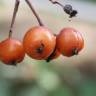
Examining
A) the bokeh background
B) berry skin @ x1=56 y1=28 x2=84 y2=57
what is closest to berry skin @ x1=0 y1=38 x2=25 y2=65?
berry skin @ x1=56 y1=28 x2=84 y2=57

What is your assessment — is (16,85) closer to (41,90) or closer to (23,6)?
(41,90)

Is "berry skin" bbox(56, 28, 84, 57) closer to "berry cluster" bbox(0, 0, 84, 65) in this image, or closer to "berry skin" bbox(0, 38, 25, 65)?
"berry cluster" bbox(0, 0, 84, 65)

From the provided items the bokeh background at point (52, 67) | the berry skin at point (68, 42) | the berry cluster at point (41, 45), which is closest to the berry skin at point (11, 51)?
the berry cluster at point (41, 45)

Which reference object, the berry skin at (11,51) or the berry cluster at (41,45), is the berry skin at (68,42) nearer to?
the berry cluster at (41,45)

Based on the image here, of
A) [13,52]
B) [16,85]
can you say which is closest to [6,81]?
[16,85]

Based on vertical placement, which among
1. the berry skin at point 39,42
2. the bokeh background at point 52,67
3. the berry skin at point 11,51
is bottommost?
the bokeh background at point 52,67
